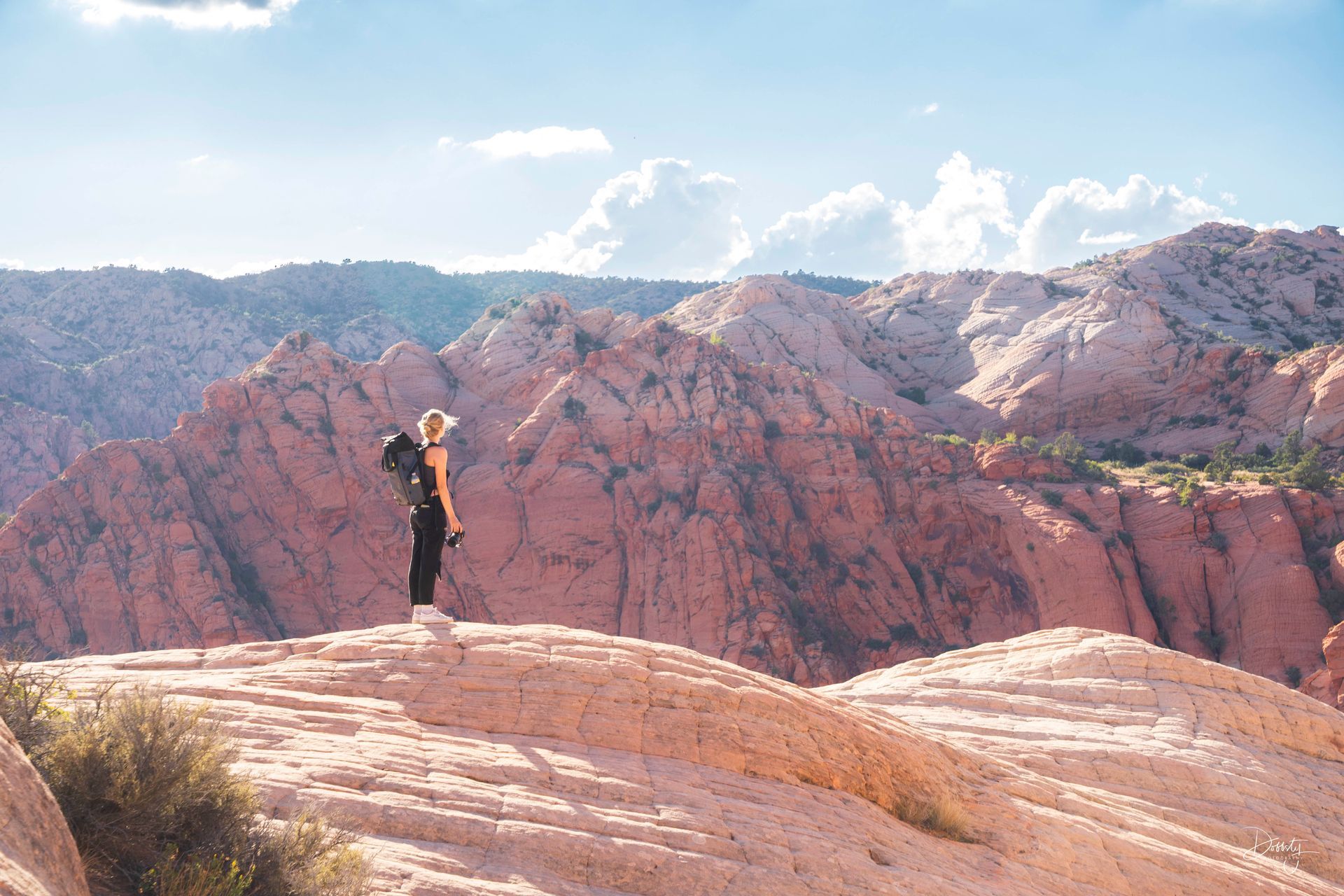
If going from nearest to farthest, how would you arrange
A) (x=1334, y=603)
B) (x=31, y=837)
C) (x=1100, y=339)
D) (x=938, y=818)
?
(x=31, y=837) < (x=938, y=818) < (x=1334, y=603) < (x=1100, y=339)

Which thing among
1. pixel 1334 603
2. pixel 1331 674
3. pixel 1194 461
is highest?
pixel 1194 461

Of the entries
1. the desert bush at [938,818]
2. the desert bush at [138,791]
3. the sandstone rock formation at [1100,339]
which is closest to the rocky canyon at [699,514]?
A: the sandstone rock formation at [1100,339]

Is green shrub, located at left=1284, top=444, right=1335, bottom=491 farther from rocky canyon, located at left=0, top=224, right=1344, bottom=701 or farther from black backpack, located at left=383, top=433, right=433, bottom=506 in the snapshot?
black backpack, located at left=383, top=433, right=433, bottom=506

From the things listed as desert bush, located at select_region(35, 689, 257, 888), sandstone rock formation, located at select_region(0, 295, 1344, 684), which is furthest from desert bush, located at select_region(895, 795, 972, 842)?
sandstone rock formation, located at select_region(0, 295, 1344, 684)

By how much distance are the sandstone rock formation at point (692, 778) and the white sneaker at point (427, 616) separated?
10.9 inches

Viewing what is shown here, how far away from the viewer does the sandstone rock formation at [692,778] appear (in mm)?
6750

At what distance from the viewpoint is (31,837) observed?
13.7 ft

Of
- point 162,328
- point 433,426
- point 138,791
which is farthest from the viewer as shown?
point 162,328

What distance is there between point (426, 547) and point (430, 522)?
1.05ft

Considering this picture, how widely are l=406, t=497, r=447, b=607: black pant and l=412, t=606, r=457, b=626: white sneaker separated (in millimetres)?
77

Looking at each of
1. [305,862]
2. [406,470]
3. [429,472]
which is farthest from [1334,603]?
[305,862]

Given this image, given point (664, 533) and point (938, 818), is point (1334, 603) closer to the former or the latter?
point (664, 533)

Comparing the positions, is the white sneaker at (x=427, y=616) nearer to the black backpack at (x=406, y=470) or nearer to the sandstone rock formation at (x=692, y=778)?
the sandstone rock formation at (x=692, y=778)

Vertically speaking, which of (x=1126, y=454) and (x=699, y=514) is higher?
(x=1126, y=454)
